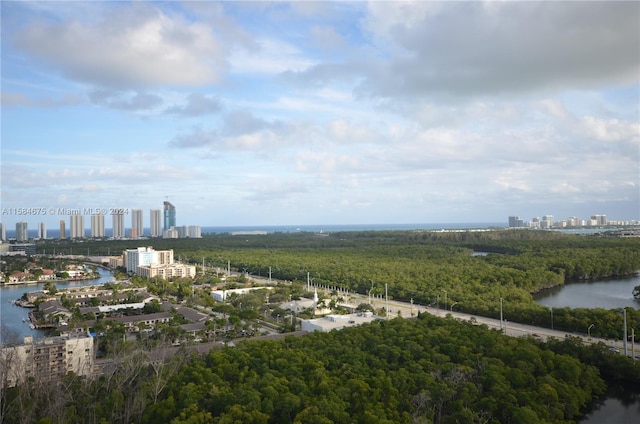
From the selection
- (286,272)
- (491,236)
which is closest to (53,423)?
(286,272)

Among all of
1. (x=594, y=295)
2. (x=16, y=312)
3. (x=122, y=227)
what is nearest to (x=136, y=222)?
(x=122, y=227)

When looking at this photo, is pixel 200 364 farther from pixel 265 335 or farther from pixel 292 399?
pixel 265 335

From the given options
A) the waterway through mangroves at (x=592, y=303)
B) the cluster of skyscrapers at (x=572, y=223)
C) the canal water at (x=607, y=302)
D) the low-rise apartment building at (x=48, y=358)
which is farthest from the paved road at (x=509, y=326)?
the cluster of skyscrapers at (x=572, y=223)

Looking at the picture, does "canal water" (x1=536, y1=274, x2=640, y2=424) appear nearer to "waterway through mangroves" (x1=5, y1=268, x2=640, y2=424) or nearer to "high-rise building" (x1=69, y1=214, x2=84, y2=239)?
"waterway through mangroves" (x1=5, y1=268, x2=640, y2=424)

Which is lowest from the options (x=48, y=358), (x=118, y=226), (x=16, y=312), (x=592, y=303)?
(x=16, y=312)

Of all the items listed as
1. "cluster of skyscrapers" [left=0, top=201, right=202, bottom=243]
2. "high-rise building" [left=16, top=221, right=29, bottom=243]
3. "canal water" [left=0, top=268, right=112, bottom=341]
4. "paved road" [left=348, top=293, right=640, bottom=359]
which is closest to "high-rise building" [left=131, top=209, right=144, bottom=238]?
"cluster of skyscrapers" [left=0, top=201, right=202, bottom=243]

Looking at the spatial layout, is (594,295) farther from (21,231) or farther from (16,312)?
(21,231)

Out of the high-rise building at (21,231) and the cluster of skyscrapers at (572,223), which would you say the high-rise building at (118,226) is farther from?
the cluster of skyscrapers at (572,223)
